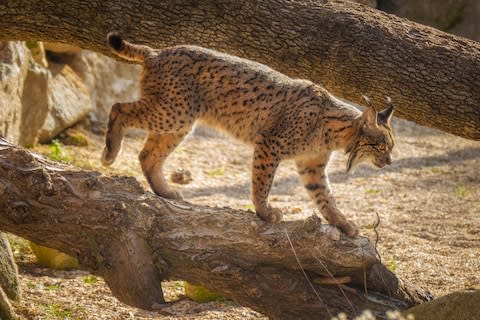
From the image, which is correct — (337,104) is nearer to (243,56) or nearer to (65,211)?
(243,56)

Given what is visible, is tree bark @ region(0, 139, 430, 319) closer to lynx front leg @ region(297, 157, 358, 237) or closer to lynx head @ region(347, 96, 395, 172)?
lynx front leg @ region(297, 157, 358, 237)

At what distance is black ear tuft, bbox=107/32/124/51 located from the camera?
5953mm

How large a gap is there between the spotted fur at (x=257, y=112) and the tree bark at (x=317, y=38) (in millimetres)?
211

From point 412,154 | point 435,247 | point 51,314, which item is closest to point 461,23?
point 412,154

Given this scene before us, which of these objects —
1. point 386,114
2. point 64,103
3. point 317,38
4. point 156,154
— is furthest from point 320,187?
point 64,103

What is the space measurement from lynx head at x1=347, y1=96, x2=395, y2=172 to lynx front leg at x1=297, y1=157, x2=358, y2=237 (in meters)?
0.30

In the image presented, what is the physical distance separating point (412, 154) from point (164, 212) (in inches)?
287

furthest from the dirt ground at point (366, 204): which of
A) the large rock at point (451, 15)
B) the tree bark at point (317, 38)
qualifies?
the large rock at point (451, 15)

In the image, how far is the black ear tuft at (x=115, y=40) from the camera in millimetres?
5953

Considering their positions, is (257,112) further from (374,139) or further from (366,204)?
(366,204)

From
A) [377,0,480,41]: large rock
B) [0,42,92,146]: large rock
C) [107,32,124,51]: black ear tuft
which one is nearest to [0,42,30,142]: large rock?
[0,42,92,146]: large rock

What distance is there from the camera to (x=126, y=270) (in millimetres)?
5215

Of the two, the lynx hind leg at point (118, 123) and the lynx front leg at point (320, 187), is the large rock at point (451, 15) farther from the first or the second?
the lynx hind leg at point (118, 123)

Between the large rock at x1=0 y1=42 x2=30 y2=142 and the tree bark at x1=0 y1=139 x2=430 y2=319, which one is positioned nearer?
the tree bark at x1=0 y1=139 x2=430 y2=319
